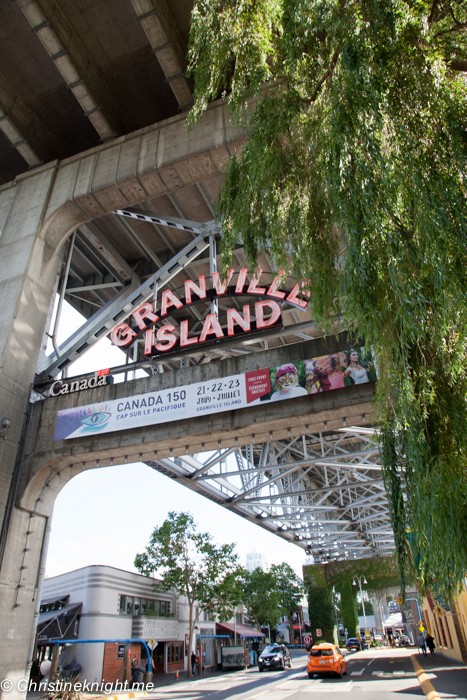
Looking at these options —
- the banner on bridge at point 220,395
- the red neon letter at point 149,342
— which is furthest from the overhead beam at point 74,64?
the banner on bridge at point 220,395

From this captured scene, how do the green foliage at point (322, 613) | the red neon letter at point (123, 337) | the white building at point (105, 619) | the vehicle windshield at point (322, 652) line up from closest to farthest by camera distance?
1. the red neon letter at point (123, 337)
2. the vehicle windshield at point (322, 652)
3. the white building at point (105, 619)
4. the green foliage at point (322, 613)

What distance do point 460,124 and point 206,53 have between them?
5030mm

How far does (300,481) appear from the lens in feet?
128

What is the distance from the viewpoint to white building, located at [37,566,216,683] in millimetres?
22781

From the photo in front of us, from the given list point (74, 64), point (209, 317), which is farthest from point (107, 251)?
point (209, 317)

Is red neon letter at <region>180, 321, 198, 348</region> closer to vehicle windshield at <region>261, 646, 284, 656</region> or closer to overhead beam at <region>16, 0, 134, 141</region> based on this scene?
overhead beam at <region>16, 0, 134, 141</region>

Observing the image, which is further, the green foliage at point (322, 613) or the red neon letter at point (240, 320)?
the green foliage at point (322, 613)

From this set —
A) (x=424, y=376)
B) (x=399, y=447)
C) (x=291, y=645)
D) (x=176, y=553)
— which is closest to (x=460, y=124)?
(x=424, y=376)

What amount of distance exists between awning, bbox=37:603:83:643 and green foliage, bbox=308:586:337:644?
29398 mm

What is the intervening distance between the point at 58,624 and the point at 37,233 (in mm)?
20140

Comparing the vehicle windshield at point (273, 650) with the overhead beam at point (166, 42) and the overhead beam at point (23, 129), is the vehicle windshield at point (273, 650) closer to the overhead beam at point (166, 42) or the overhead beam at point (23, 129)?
the overhead beam at point (23, 129)

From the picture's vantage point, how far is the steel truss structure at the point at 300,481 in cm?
2294

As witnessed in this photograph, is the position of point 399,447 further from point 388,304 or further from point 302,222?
point 302,222

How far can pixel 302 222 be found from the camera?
688 cm
